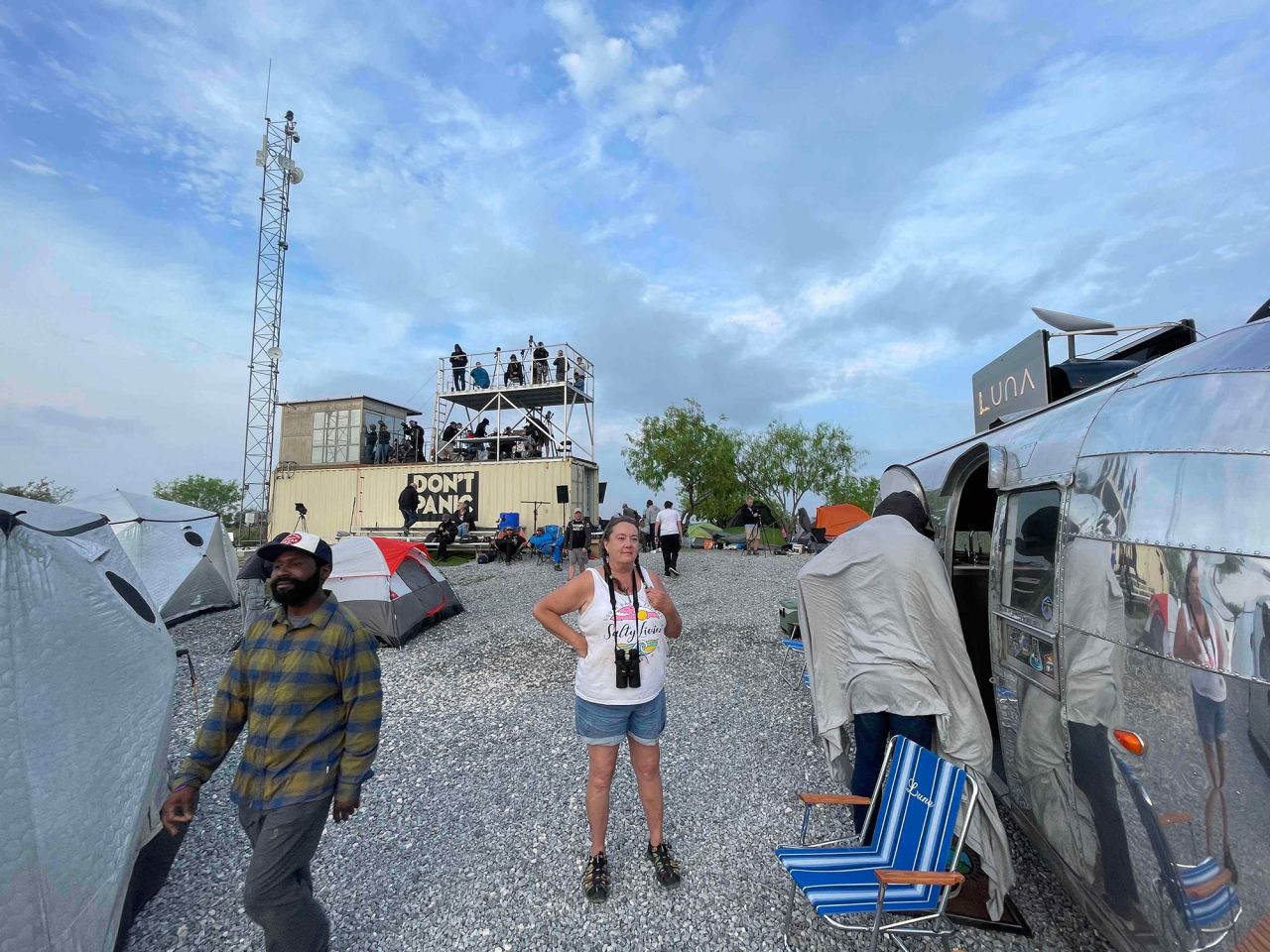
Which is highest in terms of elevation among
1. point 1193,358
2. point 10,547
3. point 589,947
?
point 1193,358

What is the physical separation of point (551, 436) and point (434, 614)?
40.8 ft

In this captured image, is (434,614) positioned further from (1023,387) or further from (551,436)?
(551,436)

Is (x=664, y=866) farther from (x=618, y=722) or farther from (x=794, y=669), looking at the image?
(x=794, y=669)

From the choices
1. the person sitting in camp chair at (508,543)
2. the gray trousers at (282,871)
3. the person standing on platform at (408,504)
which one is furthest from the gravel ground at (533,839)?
the person standing on platform at (408,504)

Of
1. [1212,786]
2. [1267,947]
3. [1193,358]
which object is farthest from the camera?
[1193,358]

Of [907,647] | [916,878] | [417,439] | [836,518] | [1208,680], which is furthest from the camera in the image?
[417,439]

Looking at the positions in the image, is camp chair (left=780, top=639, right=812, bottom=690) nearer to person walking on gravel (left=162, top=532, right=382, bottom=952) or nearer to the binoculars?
the binoculars

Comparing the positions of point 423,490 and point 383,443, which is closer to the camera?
point 423,490

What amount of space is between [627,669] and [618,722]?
0.94 feet

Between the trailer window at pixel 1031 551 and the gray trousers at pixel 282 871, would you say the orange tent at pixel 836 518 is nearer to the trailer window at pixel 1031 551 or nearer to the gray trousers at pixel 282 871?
the trailer window at pixel 1031 551

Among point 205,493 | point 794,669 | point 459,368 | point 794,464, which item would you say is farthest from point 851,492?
point 205,493

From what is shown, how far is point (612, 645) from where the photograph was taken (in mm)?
2988

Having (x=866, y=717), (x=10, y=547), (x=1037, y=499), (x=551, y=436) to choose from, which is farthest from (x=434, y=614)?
(x=551, y=436)

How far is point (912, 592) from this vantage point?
2.84m
